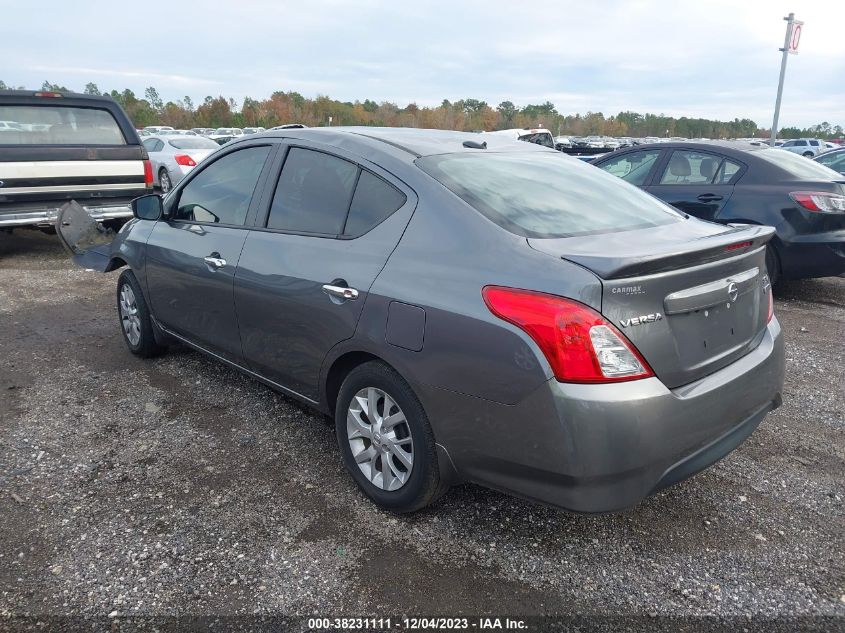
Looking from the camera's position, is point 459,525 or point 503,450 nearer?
point 503,450

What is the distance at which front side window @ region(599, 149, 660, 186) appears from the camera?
7.26m

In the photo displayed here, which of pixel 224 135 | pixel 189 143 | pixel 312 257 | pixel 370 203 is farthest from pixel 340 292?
pixel 224 135

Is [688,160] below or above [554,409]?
above

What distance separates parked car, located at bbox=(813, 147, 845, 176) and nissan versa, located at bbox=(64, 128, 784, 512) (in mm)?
12613

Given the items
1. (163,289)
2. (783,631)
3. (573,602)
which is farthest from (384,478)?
(163,289)

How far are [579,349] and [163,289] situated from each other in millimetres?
3032

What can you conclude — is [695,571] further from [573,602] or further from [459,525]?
[459,525]

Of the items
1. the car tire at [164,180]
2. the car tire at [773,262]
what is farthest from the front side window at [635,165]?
the car tire at [164,180]

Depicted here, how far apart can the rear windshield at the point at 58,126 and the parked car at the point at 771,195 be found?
6.72m

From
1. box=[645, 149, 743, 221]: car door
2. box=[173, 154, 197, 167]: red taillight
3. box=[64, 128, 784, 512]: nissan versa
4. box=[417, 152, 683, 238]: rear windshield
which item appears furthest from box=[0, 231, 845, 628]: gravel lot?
box=[173, 154, 197, 167]: red taillight

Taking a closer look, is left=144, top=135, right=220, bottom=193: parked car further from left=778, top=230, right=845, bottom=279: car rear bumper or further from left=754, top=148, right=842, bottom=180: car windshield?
left=778, top=230, right=845, bottom=279: car rear bumper

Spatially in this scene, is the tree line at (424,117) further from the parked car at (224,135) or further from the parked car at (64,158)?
the parked car at (64,158)

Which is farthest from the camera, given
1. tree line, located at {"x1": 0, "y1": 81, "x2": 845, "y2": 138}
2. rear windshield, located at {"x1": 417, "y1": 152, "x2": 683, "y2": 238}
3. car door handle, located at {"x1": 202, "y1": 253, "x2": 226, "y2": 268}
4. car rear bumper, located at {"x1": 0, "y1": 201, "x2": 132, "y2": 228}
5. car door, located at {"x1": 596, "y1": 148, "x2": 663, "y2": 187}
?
tree line, located at {"x1": 0, "y1": 81, "x2": 845, "y2": 138}

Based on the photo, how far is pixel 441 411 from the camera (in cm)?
246
